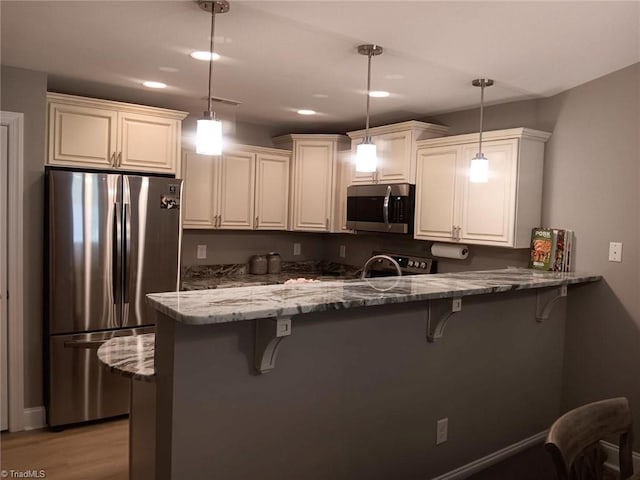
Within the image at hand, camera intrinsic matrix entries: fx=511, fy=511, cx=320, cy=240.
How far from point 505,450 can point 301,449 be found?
1.52 meters

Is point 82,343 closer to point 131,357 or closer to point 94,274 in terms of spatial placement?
point 94,274

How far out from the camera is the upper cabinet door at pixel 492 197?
3332 mm

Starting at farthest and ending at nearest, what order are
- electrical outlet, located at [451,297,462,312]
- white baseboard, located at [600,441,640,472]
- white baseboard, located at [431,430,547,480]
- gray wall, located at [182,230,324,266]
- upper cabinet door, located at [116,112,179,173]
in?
gray wall, located at [182,230,324,266]
upper cabinet door, located at [116,112,179,173]
white baseboard, located at [600,441,640,472]
white baseboard, located at [431,430,547,480]
electrical outlet, located at [451,297,462,312]

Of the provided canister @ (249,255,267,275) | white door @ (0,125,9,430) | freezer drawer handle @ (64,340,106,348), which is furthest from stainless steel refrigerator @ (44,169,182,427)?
canister @ (249,255,267,275)

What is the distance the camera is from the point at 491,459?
2943 millimetres

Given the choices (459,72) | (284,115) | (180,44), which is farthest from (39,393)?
(459,72)

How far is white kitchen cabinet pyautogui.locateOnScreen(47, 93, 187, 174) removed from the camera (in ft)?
11.2

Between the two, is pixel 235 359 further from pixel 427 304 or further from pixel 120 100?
pixel 120 100

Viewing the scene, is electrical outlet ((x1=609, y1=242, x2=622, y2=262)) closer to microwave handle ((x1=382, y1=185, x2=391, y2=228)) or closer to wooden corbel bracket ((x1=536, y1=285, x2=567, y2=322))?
wooden corbel bracket ((x1=536, y1=285, x2=567, y2=322))

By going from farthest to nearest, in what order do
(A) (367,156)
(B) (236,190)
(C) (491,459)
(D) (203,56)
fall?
1. (B) (236,190)
2. (C) (491,459)
3. (D) (203,56)
4. (A) (367,156)

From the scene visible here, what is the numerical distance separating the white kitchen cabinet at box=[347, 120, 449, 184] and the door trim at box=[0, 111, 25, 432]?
2.53m

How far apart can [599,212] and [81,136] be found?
3.41 m

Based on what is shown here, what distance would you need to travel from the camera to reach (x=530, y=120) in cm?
356

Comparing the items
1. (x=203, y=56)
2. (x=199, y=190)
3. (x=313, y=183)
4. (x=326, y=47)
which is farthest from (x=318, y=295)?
(x=313, y=183)
